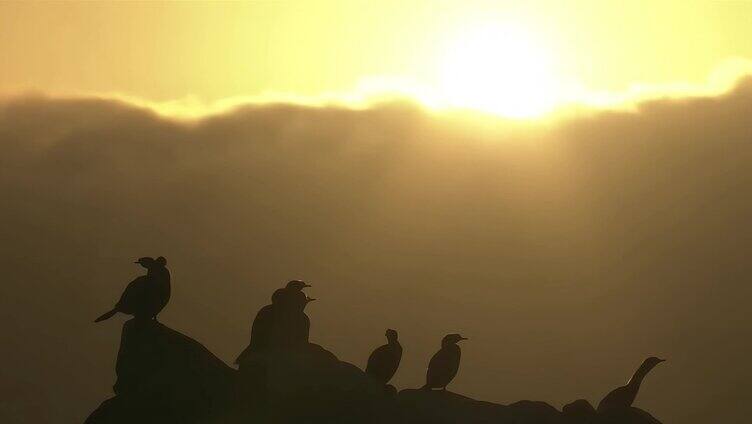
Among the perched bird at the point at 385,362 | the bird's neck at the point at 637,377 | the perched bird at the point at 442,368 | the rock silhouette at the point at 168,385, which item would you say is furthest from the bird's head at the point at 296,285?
the bird's neck at the point at 637,377

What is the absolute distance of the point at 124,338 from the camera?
33281 millimetres

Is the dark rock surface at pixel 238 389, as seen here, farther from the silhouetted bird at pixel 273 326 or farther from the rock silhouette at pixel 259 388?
the silhouetted bird at pixel 273 326

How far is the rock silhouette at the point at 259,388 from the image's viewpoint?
31500 millimetres

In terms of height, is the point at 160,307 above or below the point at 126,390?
above

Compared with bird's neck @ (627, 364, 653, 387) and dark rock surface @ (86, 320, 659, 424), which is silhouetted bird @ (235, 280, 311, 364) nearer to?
dark rock surface @ (86, 320, 659, 424)

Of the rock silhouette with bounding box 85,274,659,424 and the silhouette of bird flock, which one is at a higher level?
the silhouette of bird flock

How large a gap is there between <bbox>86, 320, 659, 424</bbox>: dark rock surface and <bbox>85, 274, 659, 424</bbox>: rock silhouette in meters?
0.03

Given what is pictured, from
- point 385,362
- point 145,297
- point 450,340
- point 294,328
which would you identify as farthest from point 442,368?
point 145,297

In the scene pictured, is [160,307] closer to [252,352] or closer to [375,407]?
[252,352]

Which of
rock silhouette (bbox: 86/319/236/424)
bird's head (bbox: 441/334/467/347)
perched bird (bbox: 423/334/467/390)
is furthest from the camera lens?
bird's head (bbox: 441/334/467/347)

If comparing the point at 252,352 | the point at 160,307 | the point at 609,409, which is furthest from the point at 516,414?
the point at 160,307

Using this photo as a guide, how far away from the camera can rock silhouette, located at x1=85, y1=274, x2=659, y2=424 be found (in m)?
31.5

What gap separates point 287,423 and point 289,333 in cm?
315

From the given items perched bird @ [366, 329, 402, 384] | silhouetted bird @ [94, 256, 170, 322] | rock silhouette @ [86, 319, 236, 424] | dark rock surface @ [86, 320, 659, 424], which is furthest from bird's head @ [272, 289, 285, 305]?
perched bird @ [366, 329, 402, 384]
